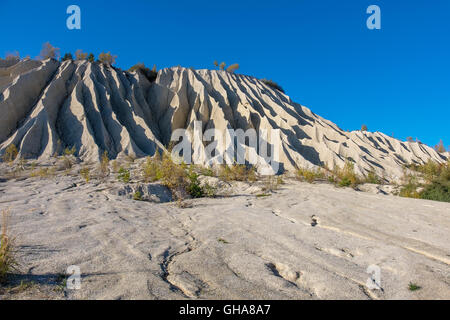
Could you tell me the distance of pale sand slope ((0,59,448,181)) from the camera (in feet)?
40.5

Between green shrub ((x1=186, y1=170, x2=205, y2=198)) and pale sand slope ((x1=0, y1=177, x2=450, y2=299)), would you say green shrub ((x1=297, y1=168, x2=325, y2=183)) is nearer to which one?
pale sand slope ((x1=0, y1=177, x2=450, y2=299))

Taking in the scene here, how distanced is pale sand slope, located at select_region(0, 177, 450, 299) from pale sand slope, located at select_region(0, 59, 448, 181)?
7787 millimetres

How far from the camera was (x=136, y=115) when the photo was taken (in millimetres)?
15242

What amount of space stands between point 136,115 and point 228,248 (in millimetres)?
13812

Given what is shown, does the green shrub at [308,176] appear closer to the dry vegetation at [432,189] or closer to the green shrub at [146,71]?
the dry vegetation at [432,189]

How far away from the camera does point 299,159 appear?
43.9 feet

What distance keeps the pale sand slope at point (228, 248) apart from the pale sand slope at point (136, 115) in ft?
25.5

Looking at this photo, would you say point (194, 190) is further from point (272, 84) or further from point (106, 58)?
point (272, 84)

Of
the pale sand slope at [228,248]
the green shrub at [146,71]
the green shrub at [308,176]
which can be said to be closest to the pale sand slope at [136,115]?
the green shrub at [146,71]

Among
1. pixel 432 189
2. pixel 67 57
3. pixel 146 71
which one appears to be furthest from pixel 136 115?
pixel 432 189

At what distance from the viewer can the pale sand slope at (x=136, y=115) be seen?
12.3 metres

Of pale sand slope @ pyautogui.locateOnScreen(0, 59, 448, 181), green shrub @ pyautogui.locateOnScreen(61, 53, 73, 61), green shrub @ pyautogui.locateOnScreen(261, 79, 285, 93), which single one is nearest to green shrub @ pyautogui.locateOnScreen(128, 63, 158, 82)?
pale sand slope @ pyautogui.locateOnScreen(0, 59, 448, 181)

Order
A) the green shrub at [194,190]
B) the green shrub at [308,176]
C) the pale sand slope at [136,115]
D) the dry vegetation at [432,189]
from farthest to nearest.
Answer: the pale sand slope at [136,115] → the green shrub at [308,176] → the dry vegetation at [432,189] → the green shrub at [194,190]

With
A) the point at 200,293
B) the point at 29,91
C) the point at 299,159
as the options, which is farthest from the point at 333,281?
the point at 29,91
